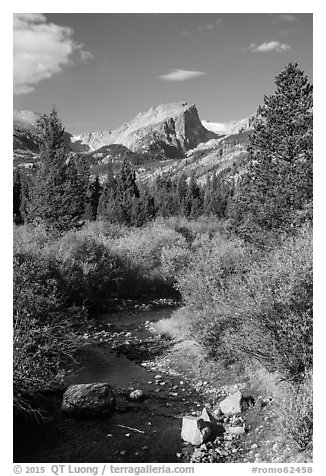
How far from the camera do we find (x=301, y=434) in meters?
11.2

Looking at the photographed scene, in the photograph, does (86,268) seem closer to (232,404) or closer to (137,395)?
(137,395)

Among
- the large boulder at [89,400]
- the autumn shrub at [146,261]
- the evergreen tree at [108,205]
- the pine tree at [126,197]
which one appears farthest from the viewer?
the pine tree at [126,197]

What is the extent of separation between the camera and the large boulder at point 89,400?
15.5 metres

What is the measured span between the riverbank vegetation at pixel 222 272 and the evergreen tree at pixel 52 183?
110 mm

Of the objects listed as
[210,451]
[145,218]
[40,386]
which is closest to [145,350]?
[40,386]

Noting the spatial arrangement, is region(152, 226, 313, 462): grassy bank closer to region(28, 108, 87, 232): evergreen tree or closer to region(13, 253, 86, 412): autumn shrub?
region(13, 253, 86, 412): autumn shrub

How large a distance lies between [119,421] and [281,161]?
62.3 ft

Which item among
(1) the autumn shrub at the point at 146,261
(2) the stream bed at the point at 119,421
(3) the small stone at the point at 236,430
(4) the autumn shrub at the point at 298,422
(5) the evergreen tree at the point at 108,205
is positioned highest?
(5) the evergreen tree at the point at 108,205

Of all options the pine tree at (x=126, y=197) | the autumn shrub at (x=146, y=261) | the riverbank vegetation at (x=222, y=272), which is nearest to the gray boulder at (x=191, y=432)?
the riverbank vegetation at (x=222, y=272)

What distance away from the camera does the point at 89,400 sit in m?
15.9

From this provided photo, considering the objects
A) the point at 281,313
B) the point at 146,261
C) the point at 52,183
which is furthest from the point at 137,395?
the point at 52,183

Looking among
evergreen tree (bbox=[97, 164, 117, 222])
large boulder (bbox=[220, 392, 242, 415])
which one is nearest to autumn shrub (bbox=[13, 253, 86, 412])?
large boulder (bbox=[220, 392, 242, 415])

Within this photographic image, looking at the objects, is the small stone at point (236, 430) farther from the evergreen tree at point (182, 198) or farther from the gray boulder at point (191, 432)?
the evergreen tree at point (182, 198)
